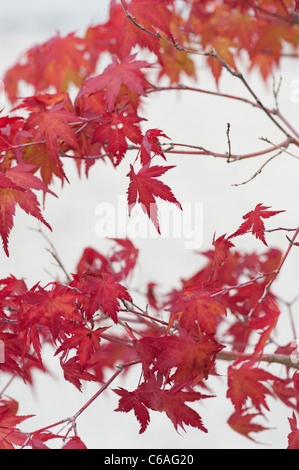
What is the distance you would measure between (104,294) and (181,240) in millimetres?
1742

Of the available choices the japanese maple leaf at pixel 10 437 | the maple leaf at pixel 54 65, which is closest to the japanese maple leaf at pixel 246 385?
the japanese maple leaf at pixel 10 437

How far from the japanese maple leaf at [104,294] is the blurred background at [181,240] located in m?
0.89

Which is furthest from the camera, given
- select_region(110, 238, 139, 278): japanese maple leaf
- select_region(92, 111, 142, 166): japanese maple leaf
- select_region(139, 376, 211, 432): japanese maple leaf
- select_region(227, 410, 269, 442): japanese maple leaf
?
select_region(110, 238, 139, 278): japanese maple leaf

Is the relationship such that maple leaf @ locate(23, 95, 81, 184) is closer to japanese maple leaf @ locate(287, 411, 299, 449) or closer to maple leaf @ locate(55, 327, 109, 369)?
maple leaf @ locate(55, 327, 109, 369)

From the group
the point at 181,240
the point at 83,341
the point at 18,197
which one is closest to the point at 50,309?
the point at 83,341

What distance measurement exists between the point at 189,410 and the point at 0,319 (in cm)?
33

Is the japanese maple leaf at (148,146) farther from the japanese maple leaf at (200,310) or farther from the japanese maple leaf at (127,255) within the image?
the japanese maple leaf at (127,255)

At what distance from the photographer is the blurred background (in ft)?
5.97

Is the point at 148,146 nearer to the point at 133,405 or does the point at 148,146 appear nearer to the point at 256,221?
the point at 256,221

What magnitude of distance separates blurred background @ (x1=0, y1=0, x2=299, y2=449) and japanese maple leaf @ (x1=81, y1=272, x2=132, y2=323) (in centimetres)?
89

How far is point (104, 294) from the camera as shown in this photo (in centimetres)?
80

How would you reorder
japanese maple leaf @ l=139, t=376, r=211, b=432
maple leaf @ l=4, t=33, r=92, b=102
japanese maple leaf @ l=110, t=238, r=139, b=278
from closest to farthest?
japanese maple leaf @ l=139, t=376, r=211, b=432
japanese maple leaf @ l=110, t=238, r=139, b=278
maple leaf @ l=4, t=33, r=92, b=102

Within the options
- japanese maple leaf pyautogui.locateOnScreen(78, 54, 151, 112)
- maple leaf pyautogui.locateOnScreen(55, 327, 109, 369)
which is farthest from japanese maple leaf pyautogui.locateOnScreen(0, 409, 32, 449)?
japanese maple leaf pyautogui.locateOnScreen(78, 54, 151, 112)
